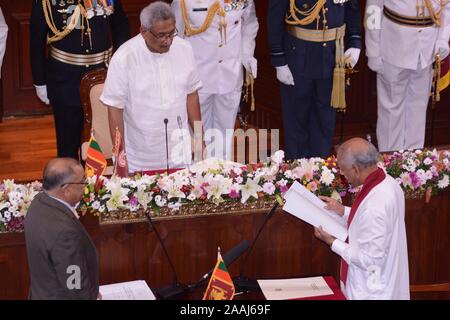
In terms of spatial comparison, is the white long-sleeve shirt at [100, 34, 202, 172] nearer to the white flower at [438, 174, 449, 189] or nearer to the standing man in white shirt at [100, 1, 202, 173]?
the standing man in white shirt at [100, 1, 202, 173]

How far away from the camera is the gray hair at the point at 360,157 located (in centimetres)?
473

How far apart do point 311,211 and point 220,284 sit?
2.68ft

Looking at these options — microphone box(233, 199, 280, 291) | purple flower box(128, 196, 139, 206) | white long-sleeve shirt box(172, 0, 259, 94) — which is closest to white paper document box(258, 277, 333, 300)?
microphone box(233, 199, 280, 291)

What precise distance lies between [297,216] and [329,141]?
216 cm

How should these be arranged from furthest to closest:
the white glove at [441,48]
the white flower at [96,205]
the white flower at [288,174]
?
the white glove at [441,48] < the white flower at [288,174] < the white flower at [96,205]

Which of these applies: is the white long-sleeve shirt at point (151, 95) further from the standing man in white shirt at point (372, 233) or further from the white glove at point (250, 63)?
the standing man in white shirt at point (372, 233)

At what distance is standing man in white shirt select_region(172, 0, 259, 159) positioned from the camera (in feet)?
22.2

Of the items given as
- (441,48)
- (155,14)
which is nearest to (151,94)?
(155,14)

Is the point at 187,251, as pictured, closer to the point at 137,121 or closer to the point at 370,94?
the point at 137,121

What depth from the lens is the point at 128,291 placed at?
4914 mm

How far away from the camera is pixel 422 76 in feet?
23.9

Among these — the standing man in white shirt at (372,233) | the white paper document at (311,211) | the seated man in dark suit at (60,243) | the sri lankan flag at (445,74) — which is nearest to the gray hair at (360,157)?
the standing man in white shirt at (372,233)

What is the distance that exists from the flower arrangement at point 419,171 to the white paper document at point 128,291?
1.49m

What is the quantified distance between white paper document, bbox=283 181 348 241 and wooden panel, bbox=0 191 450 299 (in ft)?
1.28
